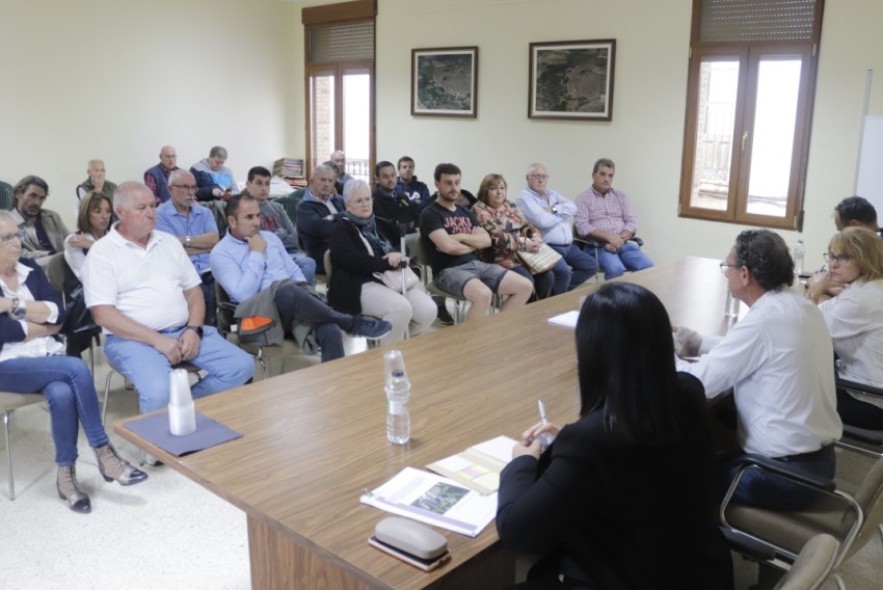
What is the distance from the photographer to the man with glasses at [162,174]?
7.91 meters

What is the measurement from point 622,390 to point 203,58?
858 centimetres

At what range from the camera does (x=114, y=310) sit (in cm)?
332

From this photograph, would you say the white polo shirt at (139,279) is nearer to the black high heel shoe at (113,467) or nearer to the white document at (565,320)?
the black high heel shoe at (113,467)

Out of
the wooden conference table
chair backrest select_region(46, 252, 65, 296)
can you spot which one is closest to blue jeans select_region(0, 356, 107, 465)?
the wooden conference table

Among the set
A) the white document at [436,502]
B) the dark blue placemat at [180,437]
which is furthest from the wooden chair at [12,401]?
the white document at [436,502]

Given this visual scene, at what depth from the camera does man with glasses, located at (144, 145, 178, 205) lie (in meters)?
7.91

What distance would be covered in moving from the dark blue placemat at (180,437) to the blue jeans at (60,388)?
1068 millimetres

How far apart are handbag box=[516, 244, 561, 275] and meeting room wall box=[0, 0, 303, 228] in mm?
5105

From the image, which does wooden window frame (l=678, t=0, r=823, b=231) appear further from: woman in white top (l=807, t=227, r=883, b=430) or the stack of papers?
the stack of papers

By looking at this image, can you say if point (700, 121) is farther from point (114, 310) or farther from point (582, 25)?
point (114, 310)

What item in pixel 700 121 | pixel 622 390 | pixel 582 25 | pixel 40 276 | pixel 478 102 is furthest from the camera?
pixel 478 102

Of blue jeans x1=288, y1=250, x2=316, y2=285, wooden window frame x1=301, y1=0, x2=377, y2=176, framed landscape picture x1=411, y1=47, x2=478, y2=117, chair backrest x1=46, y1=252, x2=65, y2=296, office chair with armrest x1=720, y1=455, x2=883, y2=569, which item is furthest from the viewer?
wooden window frame x1=301, y1=0, x2=377, y2=176

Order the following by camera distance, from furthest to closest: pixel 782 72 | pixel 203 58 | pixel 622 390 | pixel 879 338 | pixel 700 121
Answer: pixel 203 58
pixel 700 121
pixel 782 72
pixel 879 338
pixel 622 390

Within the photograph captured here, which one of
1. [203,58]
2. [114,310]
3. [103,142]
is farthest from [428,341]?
[203,58]
